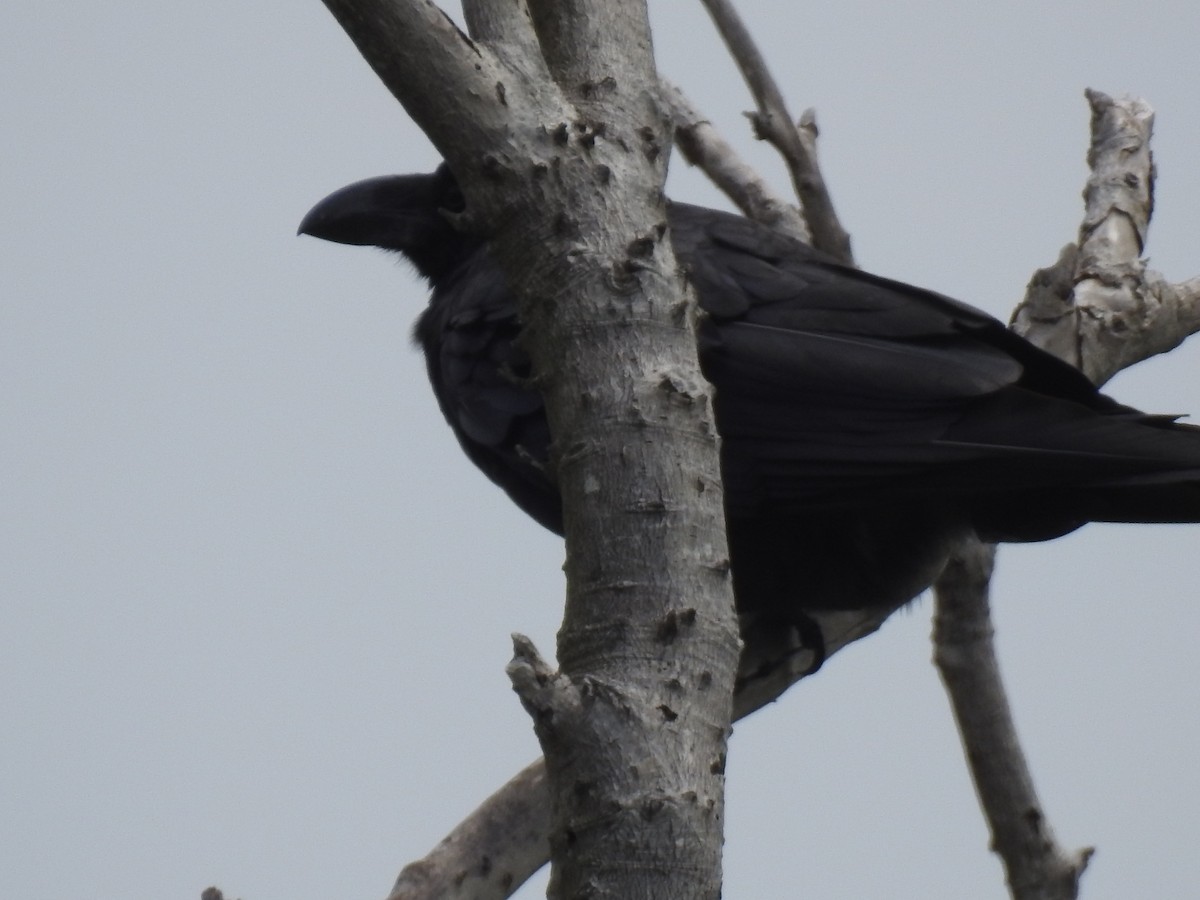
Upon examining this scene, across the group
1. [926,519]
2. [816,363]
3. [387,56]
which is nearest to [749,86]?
[816,363]

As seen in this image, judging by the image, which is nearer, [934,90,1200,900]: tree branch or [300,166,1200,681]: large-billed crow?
[300,166,1200,681]: large-billed crow

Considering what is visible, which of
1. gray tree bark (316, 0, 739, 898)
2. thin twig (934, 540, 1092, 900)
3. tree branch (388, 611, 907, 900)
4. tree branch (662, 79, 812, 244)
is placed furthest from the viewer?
tree branch (662, 79, 812, 244)

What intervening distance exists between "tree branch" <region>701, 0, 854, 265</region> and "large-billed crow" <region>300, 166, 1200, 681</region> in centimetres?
49

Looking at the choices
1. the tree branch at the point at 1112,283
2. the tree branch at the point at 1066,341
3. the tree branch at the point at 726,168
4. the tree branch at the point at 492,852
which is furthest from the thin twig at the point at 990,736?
the tree branch at the point at 726,168

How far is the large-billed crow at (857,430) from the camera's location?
318 cm

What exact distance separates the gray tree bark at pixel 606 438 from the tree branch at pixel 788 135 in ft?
5.59

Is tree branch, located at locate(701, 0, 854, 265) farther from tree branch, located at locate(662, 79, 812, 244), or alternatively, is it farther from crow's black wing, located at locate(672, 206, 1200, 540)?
crow's black wing, located at locate(672, 206, 1200, 540)

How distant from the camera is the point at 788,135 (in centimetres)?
422

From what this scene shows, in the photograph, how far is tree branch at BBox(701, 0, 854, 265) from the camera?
13.9 feet

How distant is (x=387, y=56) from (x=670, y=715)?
1.18 metres

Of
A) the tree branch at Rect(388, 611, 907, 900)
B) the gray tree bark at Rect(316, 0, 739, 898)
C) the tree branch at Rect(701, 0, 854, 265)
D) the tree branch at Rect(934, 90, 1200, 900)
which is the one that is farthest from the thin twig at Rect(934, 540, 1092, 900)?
the gray tree bark at Rect(316, 0, 739, 898)

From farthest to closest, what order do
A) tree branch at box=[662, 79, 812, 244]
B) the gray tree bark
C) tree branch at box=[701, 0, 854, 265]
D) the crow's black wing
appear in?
tree branch at box=[662, 79, 812, 244] < tree branch at box=[701, 0, 854, 265] < the crow's black wing < the gray tree bark

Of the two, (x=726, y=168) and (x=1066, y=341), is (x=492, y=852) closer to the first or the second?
(x=1066, y=341)

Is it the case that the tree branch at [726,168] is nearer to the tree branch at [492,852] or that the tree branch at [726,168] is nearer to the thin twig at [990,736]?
the thin twig at [990,736]
